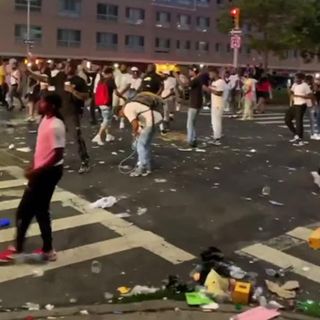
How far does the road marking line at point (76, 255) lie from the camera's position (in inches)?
225

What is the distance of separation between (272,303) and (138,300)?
1.18 m

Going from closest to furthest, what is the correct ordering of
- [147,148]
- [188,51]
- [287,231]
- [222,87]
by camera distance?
[287,231]
[147,148]
[222,87]
[188,51]

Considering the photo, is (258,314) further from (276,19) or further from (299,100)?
(276,19)

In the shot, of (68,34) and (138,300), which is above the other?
(68,34)

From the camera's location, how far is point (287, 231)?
7.43 metres

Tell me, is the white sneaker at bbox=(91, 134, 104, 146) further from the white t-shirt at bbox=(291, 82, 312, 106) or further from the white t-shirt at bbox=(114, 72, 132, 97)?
the white t-shirt at bbox=(291, 82, 312, 106)

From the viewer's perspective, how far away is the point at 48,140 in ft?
19.5

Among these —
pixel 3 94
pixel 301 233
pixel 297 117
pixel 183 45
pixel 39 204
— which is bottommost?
pixel 301 233

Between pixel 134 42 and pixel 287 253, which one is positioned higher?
pixel 134 42

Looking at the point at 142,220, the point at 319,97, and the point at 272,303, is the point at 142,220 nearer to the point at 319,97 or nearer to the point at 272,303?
the point at 272,303

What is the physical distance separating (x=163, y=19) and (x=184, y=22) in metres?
3.27

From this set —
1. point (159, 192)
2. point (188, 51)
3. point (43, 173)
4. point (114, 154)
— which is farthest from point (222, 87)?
point (188, 51)

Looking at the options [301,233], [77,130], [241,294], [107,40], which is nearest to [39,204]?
[241,294]

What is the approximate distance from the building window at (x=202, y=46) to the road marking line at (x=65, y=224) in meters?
61.0
